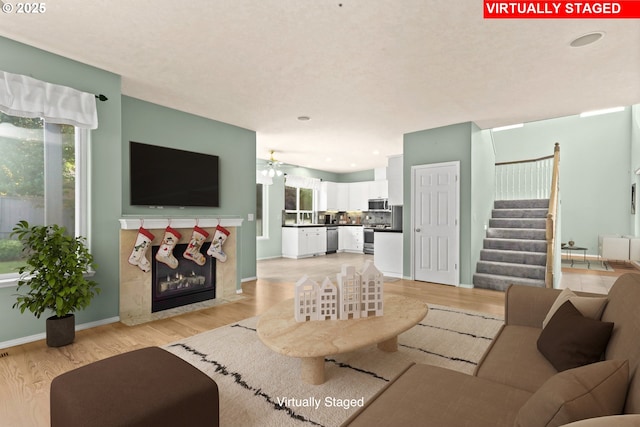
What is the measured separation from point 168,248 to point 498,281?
4.69 meters

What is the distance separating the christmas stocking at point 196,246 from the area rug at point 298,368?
1.21 metres

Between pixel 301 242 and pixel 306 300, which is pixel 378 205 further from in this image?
pixel 306 300

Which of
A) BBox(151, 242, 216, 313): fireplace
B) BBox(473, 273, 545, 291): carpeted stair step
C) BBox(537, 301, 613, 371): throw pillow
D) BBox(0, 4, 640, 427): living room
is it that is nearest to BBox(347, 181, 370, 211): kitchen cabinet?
BBox(0, 4, 640, 427): living room

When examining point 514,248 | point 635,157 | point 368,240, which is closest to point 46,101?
point 514,248

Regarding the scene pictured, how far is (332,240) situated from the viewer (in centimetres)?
956

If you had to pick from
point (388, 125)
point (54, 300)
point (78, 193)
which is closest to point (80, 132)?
point (78, 193)

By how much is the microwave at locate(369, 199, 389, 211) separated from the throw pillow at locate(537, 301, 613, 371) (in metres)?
7.78

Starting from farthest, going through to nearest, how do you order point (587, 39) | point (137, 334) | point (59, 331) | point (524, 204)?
point (524, 204) < point (137, 334) < point (59, 331) < point (587, 39)

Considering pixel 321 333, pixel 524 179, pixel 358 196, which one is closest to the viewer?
pixel 321 333

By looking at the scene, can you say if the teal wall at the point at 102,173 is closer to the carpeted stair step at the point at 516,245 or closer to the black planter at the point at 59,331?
the black planter at the point at 59,331

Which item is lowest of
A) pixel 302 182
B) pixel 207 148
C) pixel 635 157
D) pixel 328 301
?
pixel 328 301

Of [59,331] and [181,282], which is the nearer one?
[59,331]

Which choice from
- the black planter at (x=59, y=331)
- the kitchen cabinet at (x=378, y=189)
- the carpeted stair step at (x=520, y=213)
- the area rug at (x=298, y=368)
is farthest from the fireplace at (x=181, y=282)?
the kitchen cabinet at (x=378, y=189)

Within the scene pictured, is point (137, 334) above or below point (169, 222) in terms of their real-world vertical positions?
below
